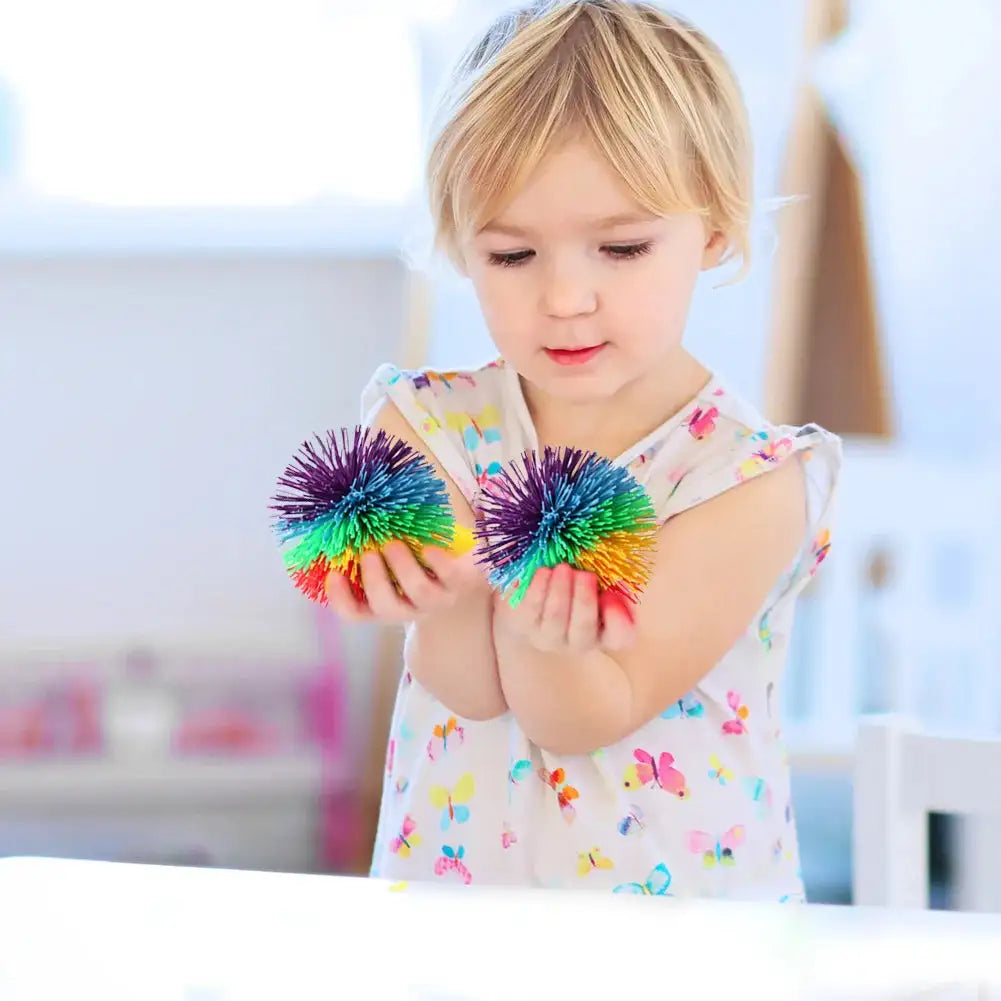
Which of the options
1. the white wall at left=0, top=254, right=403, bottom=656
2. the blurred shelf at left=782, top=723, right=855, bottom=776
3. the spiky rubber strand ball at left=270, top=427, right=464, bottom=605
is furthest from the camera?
the white wall at left=0, top=254, right=403, bottom=656

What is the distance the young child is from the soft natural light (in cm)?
120

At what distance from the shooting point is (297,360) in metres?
1.93

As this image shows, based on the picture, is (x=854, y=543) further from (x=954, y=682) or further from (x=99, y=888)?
(x=99, y=888)

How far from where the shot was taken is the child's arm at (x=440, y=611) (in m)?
0.55

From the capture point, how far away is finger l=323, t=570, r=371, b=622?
549 millimetres

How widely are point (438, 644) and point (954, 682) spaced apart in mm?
1303

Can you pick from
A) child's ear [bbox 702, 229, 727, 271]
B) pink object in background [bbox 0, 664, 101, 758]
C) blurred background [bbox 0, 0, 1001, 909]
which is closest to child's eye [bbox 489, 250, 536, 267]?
child's ear [bbox 702, 229, 727, 271]

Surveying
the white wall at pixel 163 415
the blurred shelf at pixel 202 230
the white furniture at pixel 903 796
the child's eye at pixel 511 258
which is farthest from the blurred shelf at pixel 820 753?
the child's eye at pixel 511 258

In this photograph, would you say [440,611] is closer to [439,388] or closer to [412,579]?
[412,579]

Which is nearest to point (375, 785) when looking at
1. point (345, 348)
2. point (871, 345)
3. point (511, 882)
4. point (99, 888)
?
point (345, 348)

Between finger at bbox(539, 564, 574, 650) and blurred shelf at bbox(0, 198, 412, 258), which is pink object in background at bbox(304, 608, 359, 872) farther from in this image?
finger at bbox(539, 564, 574, 650)

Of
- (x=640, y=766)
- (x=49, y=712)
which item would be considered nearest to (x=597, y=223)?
(x=640, y=766)

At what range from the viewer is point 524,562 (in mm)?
510

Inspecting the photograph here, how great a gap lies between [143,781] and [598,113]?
1294mm
